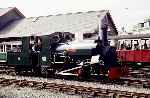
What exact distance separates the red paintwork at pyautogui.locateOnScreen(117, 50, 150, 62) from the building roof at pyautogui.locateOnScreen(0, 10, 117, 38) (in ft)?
31.0

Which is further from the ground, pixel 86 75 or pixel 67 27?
pixel 67 27

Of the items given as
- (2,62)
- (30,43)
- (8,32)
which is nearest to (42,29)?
(8,32)

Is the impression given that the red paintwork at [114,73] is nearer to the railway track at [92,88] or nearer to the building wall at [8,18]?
the railway track at [92,88]

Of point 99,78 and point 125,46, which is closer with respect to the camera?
point 99,78

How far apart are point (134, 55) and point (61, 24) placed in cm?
1624

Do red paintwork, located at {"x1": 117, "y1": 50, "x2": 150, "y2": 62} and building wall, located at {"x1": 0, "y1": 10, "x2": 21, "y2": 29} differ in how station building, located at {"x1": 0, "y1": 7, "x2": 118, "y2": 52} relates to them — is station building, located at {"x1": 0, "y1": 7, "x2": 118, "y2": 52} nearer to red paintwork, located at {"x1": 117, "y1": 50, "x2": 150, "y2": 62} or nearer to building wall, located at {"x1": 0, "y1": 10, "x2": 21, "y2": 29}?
building wall, located at {"x1": 0, "y1": 10, "x2": 21, "y2": 29}

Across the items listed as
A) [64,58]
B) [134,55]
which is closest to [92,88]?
[64,58]

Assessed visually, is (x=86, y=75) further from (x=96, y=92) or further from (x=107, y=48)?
(x=96, y=92)

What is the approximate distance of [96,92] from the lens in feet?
39.2

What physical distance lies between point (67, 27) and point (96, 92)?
24702 mm

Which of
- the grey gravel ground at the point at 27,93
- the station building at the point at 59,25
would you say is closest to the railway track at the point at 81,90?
the grey gravel ground at the point at 27,93

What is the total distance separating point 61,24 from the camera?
37.8 metres

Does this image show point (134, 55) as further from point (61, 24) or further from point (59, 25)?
point (61, 24)

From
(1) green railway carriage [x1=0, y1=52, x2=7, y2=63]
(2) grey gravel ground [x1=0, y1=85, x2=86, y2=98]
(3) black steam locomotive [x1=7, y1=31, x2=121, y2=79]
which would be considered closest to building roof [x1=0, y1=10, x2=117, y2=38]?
(1) green railway carriage [x1=0, y1=52, x2=7, y2=63]
